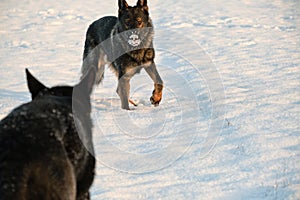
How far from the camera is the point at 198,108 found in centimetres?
688

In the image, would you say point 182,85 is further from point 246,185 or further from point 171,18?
point 171,18

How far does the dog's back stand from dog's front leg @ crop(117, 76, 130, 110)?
4.61 meters

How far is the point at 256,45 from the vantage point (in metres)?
11.5

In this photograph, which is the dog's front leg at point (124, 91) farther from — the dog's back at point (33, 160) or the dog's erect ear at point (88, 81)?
the dog's back at point (33, 160)

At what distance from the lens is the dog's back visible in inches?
91.7

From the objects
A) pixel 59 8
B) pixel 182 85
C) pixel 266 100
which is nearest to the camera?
pixel 266 100

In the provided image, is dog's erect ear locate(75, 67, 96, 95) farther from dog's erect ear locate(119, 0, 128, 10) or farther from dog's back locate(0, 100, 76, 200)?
dog's erect ear locate(119, 0, 128, 10)

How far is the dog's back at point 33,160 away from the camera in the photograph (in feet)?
7.64

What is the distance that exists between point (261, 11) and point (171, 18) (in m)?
3.67

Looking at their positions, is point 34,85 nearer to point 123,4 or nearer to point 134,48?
point 134,48

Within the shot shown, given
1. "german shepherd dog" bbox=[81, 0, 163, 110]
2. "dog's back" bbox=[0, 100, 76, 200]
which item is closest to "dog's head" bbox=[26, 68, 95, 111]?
"dog's back" bbox=[0, 100, 76, 200]

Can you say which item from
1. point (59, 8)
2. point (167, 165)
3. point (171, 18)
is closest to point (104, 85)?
point (167, 165)

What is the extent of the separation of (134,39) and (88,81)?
14.7 feet

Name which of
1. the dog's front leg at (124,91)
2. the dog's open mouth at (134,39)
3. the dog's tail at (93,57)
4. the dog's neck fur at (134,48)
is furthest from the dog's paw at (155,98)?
the dog's tail at (93,57)
